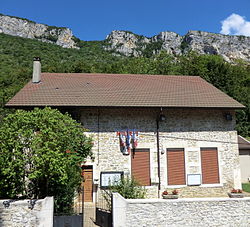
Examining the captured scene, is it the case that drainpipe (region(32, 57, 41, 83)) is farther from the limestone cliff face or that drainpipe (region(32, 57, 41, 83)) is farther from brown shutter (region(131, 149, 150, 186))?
the limestone cliff face

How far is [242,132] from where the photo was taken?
100ft

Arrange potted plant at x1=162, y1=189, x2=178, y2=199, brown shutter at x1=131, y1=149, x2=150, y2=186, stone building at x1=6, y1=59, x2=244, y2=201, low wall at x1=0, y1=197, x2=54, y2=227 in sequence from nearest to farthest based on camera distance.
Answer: low wall at x1=0, y1=197, x2=54, y2=227 < potted plant at x1=162, y1=189, x2=178, y2=199 < stone building at x1=6, y1=59, x2=244, y2=201 < brown shutter at x1=131, y1=149, x2=150, y2=186

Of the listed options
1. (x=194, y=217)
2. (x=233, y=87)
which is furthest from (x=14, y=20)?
(x=194, y=217)

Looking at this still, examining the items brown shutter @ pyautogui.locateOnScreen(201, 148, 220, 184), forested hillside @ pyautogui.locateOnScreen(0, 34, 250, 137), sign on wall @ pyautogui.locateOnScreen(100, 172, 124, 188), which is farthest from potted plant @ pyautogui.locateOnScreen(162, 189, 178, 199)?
forested hillside @ pyautogui.locateOnScreen(0, 34, 250, 137)

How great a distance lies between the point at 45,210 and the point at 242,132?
96.0 ft

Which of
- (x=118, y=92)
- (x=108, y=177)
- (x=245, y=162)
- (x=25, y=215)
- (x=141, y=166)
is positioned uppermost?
(x=118, y=92)

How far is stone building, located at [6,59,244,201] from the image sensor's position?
11.9m

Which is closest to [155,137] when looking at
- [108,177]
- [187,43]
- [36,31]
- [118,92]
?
[108,177]

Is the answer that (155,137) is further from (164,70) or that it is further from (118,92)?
(164,70)

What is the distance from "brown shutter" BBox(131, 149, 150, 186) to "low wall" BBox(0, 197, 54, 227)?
5.49m

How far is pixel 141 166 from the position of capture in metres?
12.1

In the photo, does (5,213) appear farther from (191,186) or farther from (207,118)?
(207,118)

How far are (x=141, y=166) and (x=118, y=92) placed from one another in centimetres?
455

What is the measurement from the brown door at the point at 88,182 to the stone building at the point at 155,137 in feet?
0.15
